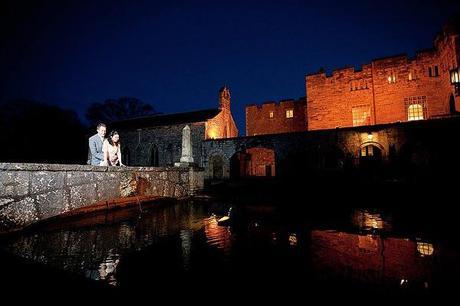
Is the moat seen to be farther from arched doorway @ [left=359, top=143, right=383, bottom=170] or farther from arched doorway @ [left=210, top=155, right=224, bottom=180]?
arched doorway @ [left=210, top=155, right=224, bottom=180]

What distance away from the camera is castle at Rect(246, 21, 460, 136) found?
2095 cm

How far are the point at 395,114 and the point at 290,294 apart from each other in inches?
1027

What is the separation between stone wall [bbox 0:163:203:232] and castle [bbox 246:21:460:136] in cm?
2246

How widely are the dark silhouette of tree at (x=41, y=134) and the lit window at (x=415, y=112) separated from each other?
36.9 metres

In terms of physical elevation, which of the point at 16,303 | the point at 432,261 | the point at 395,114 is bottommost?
the point at 432,261

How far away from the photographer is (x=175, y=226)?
15.8 ft

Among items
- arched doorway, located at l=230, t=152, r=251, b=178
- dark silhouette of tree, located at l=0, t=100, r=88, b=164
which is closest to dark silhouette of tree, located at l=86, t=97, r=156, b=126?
dark silhouette of tree, located at l=0, t=100, r=88, b=164

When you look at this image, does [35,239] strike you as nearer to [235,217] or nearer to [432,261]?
[235,217]

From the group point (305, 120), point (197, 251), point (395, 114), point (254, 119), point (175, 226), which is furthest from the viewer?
point (254, 119)

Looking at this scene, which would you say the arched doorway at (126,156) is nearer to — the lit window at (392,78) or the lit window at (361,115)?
the lit window at (361,115)

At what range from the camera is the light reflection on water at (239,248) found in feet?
8.48

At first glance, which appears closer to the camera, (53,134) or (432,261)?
(432,261)

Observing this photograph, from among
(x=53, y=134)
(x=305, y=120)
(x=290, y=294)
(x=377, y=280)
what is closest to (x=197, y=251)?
(x=290, y=294)

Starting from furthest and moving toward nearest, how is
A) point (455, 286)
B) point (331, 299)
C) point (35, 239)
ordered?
point (35, 239)
point (455, 286)
point (331, 299)
